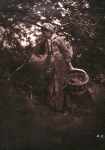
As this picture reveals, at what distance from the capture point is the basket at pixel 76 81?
4898 millimetres

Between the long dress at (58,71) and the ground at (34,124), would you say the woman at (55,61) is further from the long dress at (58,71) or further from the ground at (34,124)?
the ground at (34,124)

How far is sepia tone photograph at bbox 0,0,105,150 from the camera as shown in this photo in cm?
483

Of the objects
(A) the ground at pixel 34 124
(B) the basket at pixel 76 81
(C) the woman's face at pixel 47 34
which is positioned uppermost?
(C) the woman's face at pixel 47 34

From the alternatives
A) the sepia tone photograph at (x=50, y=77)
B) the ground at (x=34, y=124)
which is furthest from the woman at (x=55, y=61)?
the ground at (x=34, y=124)

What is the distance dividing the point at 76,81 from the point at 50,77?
0.37m

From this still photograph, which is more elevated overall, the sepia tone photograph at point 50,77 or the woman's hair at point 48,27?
the woman's hair at point 48,27

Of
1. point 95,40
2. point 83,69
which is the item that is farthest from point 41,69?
point 95,40

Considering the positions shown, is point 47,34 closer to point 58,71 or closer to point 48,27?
point 48,27

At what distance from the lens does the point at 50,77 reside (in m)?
4.91

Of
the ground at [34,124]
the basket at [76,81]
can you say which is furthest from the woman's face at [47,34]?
the ground at [34,124]

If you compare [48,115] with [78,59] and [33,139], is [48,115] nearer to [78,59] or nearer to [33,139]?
[33,139]

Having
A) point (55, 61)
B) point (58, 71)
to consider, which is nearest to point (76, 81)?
point (58, 71)

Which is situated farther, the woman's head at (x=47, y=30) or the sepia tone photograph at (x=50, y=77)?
the woman's head at (x=47, y=30)

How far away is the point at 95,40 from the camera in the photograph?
5059 millimetres
